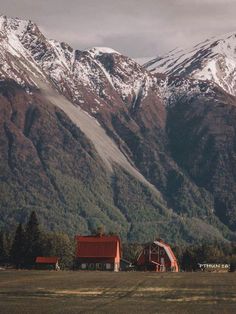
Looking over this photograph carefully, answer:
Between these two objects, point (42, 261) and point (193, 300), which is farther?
point (42, 261)

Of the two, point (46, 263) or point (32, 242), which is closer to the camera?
point (46, 263)

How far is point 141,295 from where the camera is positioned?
82188 millimetres

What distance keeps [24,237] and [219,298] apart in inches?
4564

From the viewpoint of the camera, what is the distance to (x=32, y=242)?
191m

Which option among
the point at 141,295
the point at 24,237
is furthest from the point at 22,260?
the point at 141,295

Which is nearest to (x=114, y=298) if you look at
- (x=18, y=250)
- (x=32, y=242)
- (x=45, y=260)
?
(x=45, y=260)

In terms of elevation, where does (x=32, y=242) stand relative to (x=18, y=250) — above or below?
above

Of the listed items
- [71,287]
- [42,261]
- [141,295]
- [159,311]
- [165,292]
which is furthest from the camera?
[42,261]

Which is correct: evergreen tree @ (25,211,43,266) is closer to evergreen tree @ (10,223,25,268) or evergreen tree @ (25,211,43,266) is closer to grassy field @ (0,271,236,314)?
evergreen tree @ (10,223,25,268)

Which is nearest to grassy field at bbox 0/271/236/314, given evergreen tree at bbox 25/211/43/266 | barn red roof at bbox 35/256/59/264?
barn red roof at bbox 35/256/59/264

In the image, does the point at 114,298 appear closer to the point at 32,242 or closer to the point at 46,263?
the point at 46,263

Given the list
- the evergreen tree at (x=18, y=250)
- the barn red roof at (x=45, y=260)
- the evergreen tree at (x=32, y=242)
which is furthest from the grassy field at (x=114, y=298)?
the evergreen tree at (x=32, y=242)

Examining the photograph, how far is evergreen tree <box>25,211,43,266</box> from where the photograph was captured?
189m

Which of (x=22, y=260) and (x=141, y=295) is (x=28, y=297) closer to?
(x=141, y=295)
